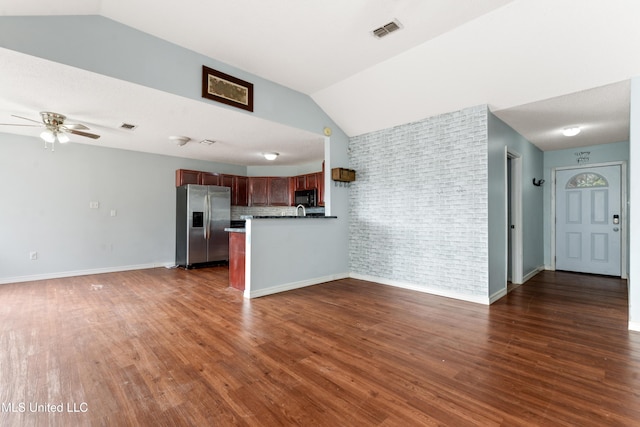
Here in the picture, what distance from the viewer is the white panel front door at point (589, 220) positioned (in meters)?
5.16

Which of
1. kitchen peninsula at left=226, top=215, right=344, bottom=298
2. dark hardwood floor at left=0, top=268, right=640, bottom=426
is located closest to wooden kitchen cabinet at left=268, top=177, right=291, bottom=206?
kitchen peninsula at left=226, top=215, right=344, bottom=298

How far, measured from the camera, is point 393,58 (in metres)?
3.46

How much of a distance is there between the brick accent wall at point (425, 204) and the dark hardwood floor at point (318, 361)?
614mm

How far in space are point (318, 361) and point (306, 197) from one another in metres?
5.21

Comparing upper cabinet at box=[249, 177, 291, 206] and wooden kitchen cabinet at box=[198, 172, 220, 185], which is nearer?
wooden kitchen cabinet at box=[198, 172, 220, 185]

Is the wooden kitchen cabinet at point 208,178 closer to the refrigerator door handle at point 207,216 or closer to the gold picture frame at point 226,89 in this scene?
the refrigerator door handle at point 207,216

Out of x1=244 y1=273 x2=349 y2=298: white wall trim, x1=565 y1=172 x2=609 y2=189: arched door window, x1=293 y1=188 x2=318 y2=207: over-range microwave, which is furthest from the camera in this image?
x1=293 y1=188 x2=318 y2=207: over-range microwave

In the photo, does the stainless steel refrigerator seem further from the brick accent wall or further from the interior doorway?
the interior doorway

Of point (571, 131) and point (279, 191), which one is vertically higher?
point (571, 131)

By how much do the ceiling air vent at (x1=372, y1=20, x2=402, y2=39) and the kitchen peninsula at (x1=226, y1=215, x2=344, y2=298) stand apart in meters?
2.53

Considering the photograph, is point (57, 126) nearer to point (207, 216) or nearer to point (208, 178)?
point (207, 216)

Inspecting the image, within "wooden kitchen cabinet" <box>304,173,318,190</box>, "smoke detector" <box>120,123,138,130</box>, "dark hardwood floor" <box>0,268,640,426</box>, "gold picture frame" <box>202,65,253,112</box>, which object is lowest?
"dark hardwood floor" <box>0,268,640,426</box>

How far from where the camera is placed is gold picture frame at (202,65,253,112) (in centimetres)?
340

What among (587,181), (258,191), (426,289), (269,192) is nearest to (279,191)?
(269,192)
